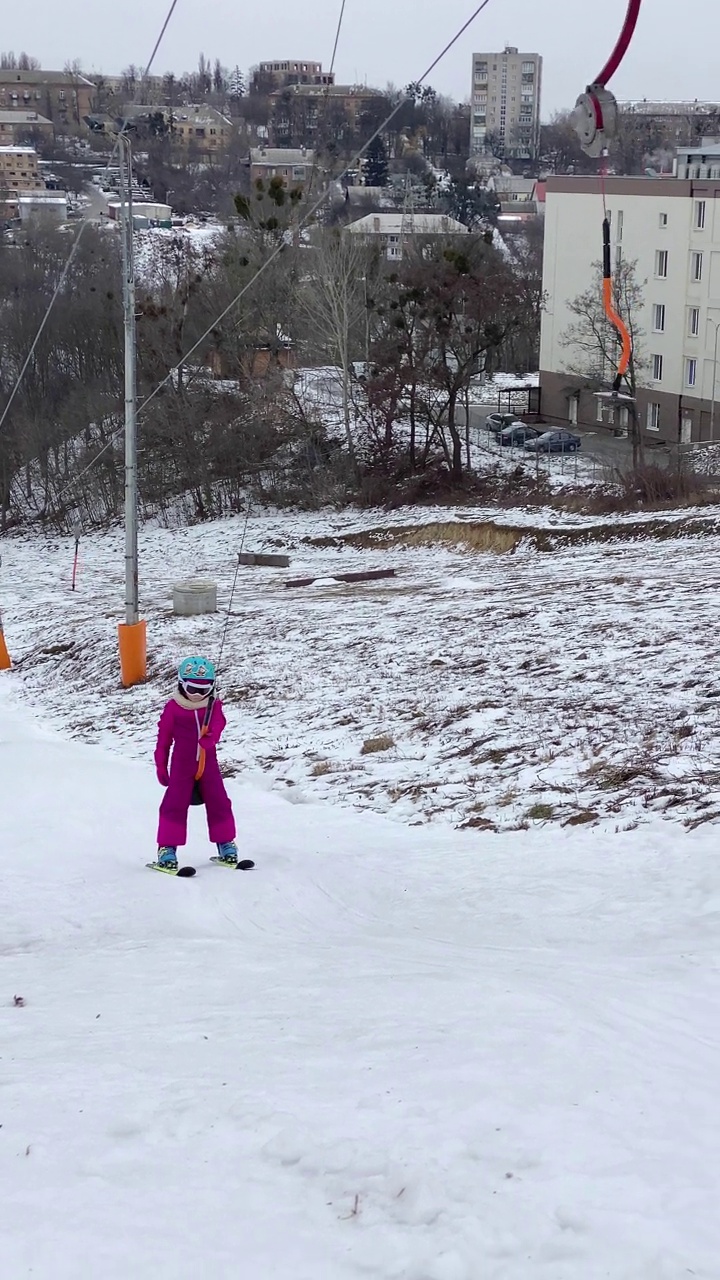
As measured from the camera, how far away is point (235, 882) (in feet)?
26.1

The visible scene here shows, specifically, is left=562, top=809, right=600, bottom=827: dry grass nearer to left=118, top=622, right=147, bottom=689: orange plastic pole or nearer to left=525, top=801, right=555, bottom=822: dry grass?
→ left=525, top=801, right=555, bottom=822: dry grass

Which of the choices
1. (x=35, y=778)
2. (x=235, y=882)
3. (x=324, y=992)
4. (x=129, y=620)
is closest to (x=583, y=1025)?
(x=324, y=992)

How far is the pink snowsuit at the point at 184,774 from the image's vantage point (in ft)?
27.0

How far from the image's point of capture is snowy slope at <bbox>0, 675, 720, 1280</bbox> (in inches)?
151

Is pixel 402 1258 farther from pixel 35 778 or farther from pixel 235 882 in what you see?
pixel 35 778

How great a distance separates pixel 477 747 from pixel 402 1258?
24.2ft

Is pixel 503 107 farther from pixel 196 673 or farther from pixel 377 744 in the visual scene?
pixel 196 673

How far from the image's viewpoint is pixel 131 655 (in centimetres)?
1667

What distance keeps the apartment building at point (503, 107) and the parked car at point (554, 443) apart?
147421 mm

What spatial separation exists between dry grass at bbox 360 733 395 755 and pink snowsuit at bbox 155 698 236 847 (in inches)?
134

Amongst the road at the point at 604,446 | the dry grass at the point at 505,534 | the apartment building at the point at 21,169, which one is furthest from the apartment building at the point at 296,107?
the dry grass at the point at 505,534

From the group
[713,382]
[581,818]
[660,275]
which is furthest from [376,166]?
[581,818]

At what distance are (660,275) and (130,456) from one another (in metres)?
39.5

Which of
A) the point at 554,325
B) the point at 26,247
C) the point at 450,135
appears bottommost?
the point at 554,325
